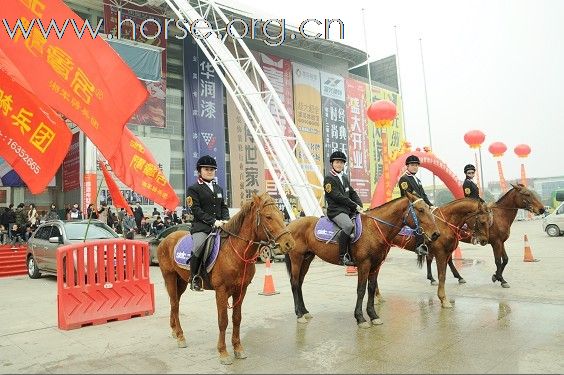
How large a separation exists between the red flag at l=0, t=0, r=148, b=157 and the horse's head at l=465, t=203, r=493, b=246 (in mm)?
6399

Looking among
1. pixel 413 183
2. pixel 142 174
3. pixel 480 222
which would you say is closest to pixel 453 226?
pixel 480 222

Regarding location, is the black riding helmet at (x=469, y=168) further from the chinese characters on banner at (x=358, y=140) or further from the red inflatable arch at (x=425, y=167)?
the chinese characters on banner at (x=358, y=140)

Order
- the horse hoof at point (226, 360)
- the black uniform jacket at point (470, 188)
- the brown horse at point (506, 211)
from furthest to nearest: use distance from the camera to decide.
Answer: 1. the black uniform jacket at point (470, 188)
2. the brown horse at point (506, 211)
3. the horse hoof at point (226, 360)

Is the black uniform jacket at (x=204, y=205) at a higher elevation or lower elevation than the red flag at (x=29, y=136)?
lower

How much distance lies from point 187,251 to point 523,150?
109ft

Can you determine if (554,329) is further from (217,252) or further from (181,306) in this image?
(181,306)

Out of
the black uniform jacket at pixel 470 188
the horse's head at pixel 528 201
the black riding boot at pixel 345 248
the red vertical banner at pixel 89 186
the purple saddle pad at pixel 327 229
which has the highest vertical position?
the red vertical banner at pixel 89 186

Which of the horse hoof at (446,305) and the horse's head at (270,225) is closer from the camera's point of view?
the horse's head at (270,225)

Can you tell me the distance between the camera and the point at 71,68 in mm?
7520

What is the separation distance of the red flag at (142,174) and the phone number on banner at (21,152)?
2.07 m

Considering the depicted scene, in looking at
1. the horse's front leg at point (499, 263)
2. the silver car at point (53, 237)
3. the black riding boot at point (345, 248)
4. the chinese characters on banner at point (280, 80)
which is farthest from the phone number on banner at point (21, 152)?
the chinese characters on banner at point (280, 80)

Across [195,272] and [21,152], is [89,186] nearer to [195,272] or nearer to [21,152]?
[21,152]

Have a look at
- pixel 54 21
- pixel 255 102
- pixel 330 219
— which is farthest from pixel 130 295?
pixel 255 102

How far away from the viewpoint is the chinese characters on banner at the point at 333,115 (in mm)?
35156
